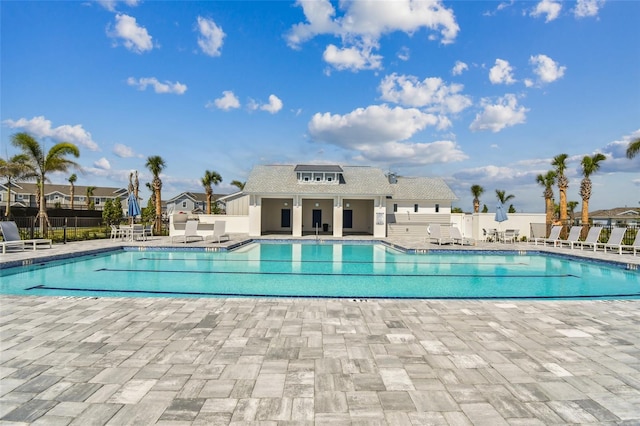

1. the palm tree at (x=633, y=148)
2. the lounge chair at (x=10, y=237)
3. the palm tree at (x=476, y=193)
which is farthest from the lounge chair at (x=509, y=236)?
the palm tree at (x=476, y=193)

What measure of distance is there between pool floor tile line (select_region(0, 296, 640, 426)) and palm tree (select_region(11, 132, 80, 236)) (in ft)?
51.1

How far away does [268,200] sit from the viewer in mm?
25953

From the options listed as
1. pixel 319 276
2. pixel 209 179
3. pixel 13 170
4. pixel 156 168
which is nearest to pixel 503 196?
pixel 209 179

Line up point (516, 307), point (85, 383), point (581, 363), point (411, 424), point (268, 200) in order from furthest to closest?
1. point (268, 200)
2. point (516, 307)
3. point (581, 363)
4. point (85, 383)
5. point (411, 424)

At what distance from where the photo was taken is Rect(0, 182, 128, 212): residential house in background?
51.6 meters

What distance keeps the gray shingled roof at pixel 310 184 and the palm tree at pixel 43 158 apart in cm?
975

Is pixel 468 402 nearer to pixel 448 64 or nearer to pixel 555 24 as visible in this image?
pixel 555 24

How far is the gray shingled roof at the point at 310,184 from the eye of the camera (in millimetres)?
21844

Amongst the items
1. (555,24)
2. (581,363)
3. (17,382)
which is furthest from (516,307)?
(555,24)

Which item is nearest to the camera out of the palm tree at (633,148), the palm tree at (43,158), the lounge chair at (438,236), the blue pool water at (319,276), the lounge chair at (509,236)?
the blue pool water at (319,276)

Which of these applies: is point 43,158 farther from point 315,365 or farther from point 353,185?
point 315,365

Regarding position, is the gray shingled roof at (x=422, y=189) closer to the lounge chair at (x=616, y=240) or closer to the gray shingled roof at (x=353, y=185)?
the gray shingled roof at (x=353, y=185)

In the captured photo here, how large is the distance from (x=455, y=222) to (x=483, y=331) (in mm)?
19867

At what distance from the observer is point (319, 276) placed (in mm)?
9945
